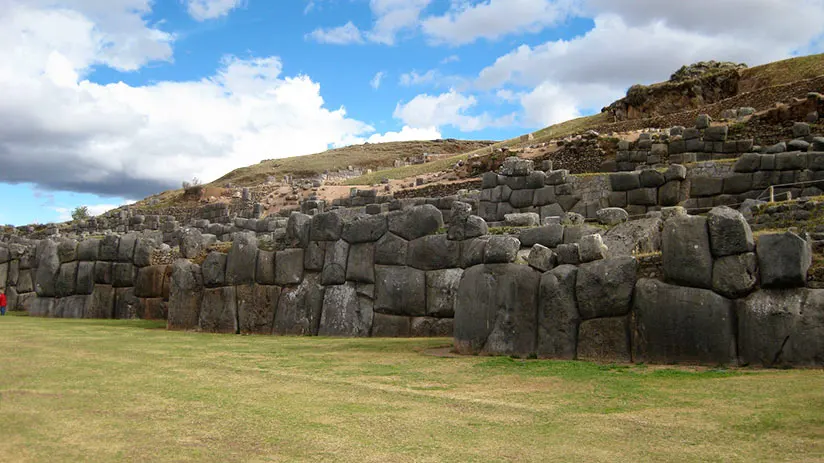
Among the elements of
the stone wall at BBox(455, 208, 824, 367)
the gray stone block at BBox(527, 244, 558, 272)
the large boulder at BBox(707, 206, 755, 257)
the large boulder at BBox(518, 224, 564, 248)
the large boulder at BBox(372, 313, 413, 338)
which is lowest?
the large boulder at BBox(372, 313, 413, 338)

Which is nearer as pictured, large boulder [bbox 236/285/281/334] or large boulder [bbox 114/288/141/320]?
large boulder [bbox 236/285/281/334]

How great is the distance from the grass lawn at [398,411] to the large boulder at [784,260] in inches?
45.1

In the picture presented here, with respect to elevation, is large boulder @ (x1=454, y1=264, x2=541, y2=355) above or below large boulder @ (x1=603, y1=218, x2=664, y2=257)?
below

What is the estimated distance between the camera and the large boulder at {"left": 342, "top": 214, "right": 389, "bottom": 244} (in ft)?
53.2

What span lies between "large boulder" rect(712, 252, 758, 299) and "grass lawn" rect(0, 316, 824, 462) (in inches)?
44.8

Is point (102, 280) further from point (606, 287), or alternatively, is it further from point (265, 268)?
point (606, 287)

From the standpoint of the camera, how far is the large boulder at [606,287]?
10.2 m

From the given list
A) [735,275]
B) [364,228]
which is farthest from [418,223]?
[735,275]

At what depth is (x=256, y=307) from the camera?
17484 mm

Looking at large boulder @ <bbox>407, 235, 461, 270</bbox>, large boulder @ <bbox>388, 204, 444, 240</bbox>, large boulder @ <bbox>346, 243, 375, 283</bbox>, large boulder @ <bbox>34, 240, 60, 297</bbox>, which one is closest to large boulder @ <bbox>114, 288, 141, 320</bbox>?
large boulder @ <bbox>34, 240, 60, 297</bbox>

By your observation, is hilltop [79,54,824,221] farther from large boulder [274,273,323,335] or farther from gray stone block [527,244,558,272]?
gray stone block [527,244,558,272]

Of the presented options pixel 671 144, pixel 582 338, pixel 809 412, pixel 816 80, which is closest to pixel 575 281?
pixel 582 338

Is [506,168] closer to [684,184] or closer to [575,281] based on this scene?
[684,184]

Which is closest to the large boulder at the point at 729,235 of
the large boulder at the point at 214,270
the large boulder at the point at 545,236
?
the large boulder at the point at 545,236
